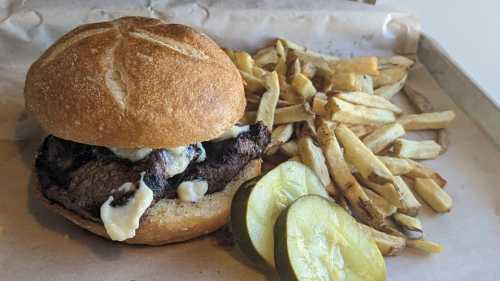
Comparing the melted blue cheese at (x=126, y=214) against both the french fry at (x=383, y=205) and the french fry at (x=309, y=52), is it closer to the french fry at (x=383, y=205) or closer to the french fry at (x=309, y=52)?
the french fry at (x=383, y=205)

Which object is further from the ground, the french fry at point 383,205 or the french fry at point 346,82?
the french fry at point 346,82

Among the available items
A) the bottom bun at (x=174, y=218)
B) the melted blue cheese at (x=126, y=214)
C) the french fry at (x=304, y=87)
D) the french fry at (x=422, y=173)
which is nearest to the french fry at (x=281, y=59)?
the french fry at (x=304, y=87)

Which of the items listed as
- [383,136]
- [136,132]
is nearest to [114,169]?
[136,132]

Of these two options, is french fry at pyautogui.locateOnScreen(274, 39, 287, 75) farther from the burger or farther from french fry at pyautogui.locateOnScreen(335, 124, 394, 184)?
the burger

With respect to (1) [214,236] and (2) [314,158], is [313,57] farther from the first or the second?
(1) [214,236]

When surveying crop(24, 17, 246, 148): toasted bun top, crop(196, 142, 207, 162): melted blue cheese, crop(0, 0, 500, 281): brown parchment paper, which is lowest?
crop(0, 0, 500, 281): brown parchment paper

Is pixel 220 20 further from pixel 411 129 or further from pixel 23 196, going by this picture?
pixel 23 196

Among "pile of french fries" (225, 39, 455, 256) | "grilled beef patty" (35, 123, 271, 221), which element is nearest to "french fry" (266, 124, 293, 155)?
"pile of french fries" (225, 39, 455, 256)
